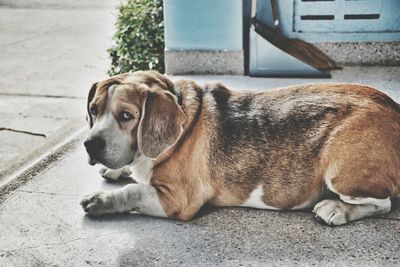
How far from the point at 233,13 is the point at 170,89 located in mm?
2738

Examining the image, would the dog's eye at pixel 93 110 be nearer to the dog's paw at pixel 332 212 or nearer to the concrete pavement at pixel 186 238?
the concrete pavement at pixel 186 238

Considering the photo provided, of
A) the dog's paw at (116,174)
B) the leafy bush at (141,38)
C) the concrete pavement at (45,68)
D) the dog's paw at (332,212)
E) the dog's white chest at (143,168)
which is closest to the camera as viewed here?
the dog's paw at (332,212)

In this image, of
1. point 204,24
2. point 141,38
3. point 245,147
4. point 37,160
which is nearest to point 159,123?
point 245,147

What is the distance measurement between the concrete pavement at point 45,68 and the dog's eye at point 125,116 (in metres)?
1.53

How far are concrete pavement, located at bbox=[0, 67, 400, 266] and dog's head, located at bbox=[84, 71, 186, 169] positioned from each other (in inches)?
18.6

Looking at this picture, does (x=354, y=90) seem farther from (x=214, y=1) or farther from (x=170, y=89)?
(x=214, y=1)

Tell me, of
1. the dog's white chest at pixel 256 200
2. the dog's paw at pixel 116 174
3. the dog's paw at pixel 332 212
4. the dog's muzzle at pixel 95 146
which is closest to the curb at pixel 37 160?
the dog's paw at pixel 116 174

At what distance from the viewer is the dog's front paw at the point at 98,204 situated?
12.6 ft

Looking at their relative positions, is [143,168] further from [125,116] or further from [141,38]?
[141,38]

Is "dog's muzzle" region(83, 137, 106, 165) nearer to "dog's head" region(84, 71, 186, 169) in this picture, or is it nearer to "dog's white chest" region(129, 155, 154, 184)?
"dog's head" region(84, 71, 186, 169)

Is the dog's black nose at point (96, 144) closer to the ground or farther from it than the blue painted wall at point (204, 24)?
closer to the ground

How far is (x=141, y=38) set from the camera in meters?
7.16

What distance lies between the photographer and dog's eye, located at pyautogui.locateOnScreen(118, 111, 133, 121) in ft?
11.8

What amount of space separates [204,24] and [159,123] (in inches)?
120
